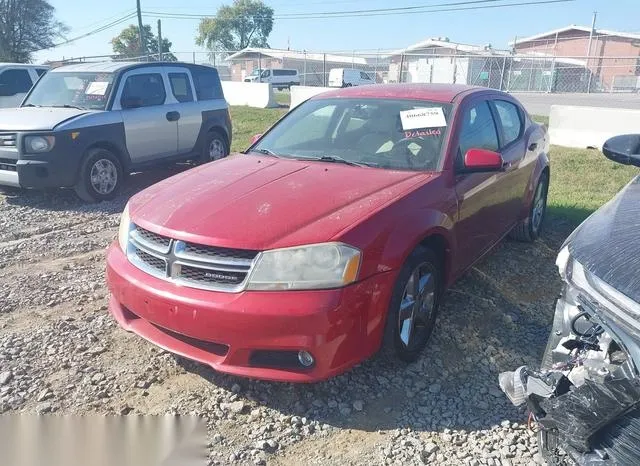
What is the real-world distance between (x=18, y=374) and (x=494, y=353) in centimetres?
293

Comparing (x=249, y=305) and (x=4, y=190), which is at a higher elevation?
(x=249, y=305)

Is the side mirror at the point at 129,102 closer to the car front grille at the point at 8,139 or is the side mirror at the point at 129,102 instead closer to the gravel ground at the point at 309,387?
the car front grille at the point at 8,139

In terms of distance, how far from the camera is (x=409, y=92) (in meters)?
4.29

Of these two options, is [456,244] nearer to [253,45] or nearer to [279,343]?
[279,343]

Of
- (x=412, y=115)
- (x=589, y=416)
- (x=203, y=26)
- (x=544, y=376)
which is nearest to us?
(x=589, y=416)

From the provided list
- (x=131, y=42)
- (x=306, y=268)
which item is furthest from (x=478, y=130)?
(x=131, y=42)

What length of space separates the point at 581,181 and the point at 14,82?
10.5m

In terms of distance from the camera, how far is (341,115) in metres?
4.29

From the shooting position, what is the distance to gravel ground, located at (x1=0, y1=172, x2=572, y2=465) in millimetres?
2707

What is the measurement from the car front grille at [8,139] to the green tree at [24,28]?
1506 inches

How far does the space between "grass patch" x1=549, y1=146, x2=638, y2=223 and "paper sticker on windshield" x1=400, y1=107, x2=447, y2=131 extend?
332cm

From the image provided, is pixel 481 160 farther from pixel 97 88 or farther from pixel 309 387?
pixel 97 88

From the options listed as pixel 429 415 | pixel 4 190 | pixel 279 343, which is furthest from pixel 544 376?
pixel 4 190

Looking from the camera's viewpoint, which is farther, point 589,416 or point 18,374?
point 18,374
